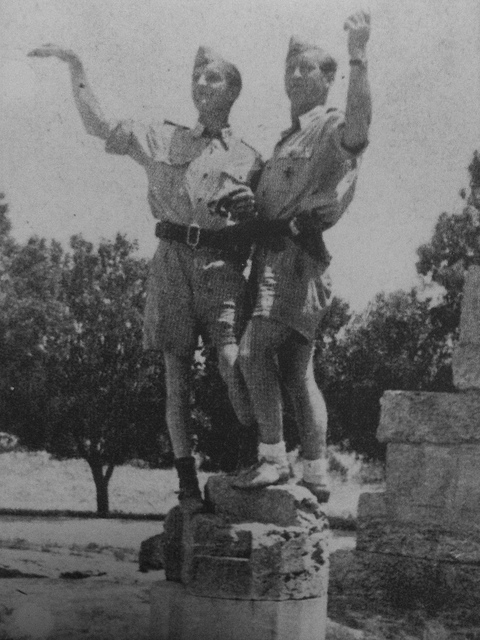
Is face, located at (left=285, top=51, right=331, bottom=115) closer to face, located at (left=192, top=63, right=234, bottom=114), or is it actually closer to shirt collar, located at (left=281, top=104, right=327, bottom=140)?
shirt collar, located at (left=281, top=104, right=327, bottom=140)

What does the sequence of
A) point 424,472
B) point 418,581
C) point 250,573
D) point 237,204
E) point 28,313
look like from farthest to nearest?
point 28,313 → point 424,472 → point 418,581 → point 237,204 → point 250,573

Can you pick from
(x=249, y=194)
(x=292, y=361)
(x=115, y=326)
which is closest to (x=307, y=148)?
(x=249, y=194)

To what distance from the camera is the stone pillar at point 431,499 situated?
6.19m

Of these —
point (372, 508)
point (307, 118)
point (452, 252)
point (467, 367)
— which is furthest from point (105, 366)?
point (452, 252)

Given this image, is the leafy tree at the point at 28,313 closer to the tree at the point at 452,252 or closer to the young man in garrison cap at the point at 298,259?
the young man in garrison cap at the point at 298,259

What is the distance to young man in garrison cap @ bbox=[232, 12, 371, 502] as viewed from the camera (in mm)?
4871

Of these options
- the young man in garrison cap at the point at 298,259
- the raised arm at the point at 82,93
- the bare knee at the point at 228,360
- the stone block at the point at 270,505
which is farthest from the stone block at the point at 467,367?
the raised arm at the point at 82,93

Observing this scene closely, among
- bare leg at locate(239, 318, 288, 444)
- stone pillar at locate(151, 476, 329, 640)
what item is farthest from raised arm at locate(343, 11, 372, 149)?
stone pillar at locate(151, 476, 329, 640)

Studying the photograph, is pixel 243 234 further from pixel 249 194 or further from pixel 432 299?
pixel 432 299

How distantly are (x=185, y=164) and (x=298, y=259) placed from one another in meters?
0.79

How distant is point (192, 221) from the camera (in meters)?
5.10

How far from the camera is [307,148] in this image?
16.5 feet

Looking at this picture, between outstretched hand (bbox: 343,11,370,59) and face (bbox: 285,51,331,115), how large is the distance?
518 mm

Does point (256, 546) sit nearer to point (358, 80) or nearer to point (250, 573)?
point (250, 573)
